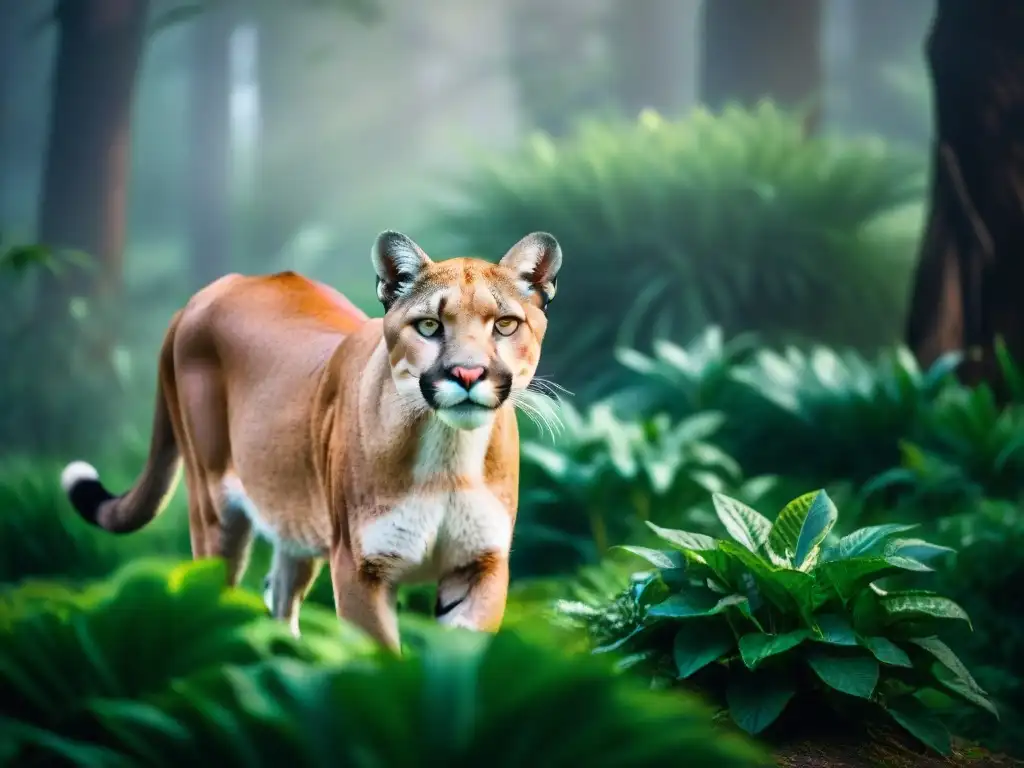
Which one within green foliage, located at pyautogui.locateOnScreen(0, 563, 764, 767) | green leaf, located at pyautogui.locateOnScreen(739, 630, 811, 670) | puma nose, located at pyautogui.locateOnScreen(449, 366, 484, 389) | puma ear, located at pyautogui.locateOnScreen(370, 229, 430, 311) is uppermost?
puma ear, located at pyautogui.locateOnScreen(370, 229, 430, 311)

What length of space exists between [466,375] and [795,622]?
→ 1.34 m

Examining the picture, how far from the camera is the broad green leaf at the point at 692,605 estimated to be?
11.6 feet

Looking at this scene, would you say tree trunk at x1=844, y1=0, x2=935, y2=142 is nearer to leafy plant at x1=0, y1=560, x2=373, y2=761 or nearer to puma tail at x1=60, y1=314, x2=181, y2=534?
puma tail at x1=60, y1=314, x2=181, y2=534

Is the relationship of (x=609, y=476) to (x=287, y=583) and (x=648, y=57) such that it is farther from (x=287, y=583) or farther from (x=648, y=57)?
(x=648, y=57)

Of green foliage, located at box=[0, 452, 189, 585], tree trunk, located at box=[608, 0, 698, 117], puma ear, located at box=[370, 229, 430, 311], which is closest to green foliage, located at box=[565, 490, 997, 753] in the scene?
puma ear, located at box=[370, 229, 430, 311]

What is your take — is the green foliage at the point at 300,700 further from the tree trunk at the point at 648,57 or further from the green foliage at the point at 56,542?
the tree trunk at the point at 648,57

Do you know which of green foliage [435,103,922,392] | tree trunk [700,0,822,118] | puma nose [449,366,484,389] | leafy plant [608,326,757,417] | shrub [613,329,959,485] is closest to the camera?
puma nose [449,366,484,389]

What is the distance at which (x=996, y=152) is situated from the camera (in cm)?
791

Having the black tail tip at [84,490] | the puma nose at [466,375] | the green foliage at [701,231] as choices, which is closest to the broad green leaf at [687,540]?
the puma nose at [466,375]

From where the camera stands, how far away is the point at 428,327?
3.16 m

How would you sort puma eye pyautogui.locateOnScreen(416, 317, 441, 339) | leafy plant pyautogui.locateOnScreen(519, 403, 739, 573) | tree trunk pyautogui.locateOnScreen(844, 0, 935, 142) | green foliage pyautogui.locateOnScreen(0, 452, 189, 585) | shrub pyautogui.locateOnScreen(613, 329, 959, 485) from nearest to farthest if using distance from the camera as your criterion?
puma eye pyautogui.locateOnScreen(416, 317, 441, 339)
leafy plant pyautogui.locateOnScreen(519, 403, 739, 573)
green foliage pyautogui.locateOnScreen(0, 452, 189, 585)
shrub pyautogui.locateOnScreen(613, 329, 959, 485)
tree trunk pyautogui.locateOnScreen(844, 0, 935, 142)

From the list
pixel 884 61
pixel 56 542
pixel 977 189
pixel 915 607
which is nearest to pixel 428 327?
pixel 915 607

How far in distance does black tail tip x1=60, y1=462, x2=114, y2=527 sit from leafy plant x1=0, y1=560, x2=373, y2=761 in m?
1.91

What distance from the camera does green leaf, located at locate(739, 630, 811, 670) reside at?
3385 millimetres
